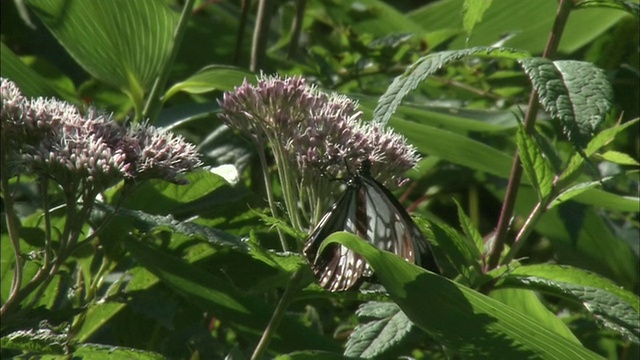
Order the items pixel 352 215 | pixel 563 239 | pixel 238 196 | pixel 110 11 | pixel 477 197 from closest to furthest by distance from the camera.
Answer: pixel 352 215
pixel 238 196
pixel 110 11
pixel 563 239
pixel 477 197

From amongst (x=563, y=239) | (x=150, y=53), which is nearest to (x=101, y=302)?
(x=150, y=53)

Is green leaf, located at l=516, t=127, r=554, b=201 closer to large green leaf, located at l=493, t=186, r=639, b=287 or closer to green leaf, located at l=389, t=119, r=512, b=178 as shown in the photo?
green leaf, located at l=389, t=119, r=512, b=178

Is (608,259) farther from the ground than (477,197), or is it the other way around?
(477,197)

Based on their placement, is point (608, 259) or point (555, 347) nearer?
point (555, 347)

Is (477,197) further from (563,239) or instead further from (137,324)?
(137,324)

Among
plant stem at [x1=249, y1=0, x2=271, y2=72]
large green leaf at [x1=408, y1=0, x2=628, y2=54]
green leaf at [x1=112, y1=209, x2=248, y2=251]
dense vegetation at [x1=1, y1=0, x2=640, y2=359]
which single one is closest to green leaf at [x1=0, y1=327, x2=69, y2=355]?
dense vegetation at [x1=1, y1=0, x2=640, y2=359]

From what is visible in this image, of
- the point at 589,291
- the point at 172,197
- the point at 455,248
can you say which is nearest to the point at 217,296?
the point at 172,197

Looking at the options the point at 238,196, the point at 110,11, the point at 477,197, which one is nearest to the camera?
the point at 238,196
